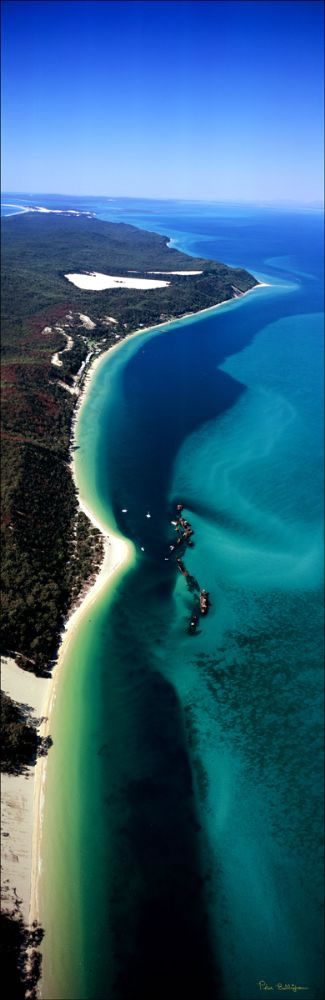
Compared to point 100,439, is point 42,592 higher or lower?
lower

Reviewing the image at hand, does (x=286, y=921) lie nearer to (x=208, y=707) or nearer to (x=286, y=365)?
(x=208, y=707)

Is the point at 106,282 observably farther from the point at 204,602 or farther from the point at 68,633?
the point at 68,633

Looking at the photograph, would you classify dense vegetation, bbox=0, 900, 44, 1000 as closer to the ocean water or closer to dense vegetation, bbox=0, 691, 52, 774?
the ocean water

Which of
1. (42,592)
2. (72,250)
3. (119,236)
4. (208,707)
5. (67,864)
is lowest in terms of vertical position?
(67,864)

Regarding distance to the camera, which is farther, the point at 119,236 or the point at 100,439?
the point at 119,236

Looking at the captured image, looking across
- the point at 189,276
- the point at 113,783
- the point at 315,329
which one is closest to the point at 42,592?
the point at 113,783

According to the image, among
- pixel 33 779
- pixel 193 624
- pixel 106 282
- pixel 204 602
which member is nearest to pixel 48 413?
pixel 204 602

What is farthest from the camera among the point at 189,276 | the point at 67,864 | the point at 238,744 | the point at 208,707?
the point at 189,276
